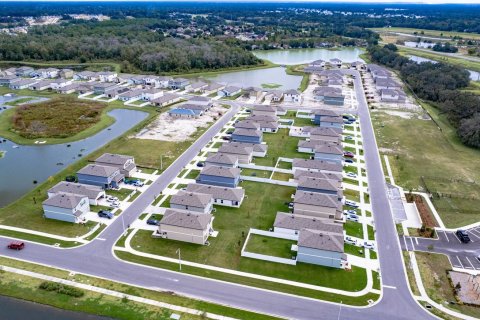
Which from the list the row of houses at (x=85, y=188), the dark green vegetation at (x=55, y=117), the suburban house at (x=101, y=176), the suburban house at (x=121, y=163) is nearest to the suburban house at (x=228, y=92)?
the dark green vegetation at (x=55, y=117)

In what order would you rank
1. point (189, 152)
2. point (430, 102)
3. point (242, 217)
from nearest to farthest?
1. point (242, 217)
2. point (189, 152)
3. point (430, 102)

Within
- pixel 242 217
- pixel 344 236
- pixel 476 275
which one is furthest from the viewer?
pixel 242 217

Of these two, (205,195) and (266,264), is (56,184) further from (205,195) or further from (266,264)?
(266,264)

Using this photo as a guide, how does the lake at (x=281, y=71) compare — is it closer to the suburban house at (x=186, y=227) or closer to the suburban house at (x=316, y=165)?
the suburban house at (x=316, y=165)

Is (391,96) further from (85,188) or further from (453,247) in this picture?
(85,188)

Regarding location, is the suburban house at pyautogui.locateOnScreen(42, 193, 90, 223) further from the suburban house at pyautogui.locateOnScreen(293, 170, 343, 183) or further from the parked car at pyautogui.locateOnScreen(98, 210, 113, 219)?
the suburban house at pyautogui.locateOnScreen(293, 170, 343, 183)

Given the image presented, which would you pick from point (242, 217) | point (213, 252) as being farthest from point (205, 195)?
point (213, 252)

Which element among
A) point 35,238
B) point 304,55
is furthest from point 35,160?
point 304,55
